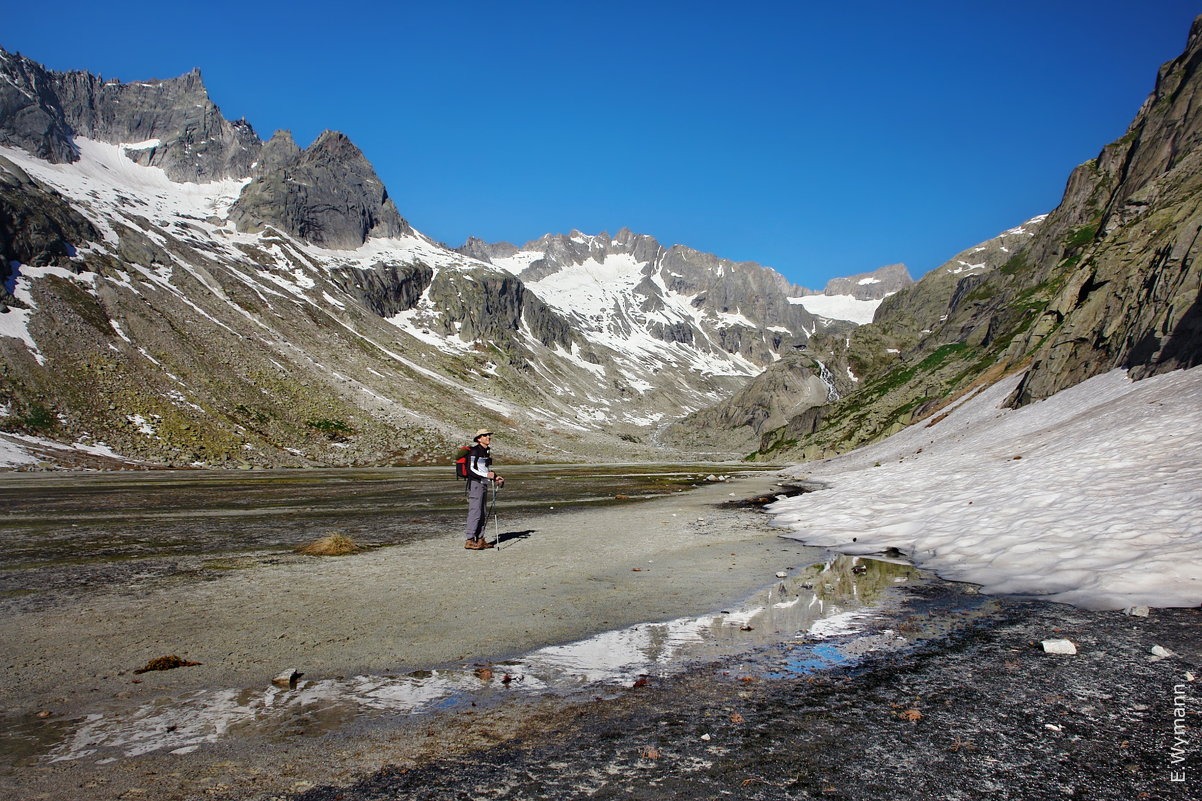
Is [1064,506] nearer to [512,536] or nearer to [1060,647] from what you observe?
[1060,647]

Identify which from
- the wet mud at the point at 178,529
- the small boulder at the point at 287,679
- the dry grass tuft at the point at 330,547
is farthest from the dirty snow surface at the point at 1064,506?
the dry grass tuft at the point at 330,547

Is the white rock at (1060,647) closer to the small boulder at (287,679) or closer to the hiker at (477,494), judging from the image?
the small boulder at (287,679)

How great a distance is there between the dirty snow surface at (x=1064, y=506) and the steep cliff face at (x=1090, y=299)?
14.3ft

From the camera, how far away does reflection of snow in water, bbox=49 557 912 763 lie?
18.4ft

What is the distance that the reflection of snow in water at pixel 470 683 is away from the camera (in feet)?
18.4

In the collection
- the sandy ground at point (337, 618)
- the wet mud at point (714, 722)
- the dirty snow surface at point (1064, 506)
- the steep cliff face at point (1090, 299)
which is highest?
the steep cliff face at point (1090, 299)

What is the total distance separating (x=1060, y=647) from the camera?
667cm

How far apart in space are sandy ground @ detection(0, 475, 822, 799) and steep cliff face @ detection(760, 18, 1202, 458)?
83.3 feet

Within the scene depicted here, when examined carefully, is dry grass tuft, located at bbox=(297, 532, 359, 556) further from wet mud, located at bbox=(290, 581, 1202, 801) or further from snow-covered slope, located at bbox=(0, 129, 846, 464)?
snow-covered slope, located at bbox=(0, 129, 846, 464)

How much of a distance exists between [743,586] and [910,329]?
146 meters

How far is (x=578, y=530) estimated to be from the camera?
19.3m

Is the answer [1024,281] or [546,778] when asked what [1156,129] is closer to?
[1024,281]

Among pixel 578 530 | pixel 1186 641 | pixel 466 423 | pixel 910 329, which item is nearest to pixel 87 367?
pixel 466 423

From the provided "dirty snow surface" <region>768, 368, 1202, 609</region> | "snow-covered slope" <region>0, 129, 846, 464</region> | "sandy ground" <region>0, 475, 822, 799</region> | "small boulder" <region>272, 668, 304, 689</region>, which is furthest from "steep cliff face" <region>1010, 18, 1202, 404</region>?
"snow-covered slope" <region>0, 129, 846, 464</region>
